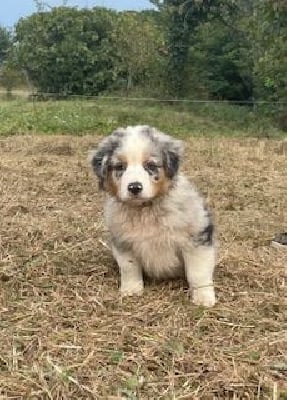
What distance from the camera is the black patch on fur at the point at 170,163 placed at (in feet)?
14.6

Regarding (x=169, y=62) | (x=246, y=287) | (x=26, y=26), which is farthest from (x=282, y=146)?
(x=26, y=26)

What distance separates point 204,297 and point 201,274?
0.14 m

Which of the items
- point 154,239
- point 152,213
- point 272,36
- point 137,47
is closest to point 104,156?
point 152,213

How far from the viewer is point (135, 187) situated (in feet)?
13.9

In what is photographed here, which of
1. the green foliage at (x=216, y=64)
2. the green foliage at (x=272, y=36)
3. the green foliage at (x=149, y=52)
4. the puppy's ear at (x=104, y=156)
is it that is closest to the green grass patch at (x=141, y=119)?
the green foliage at (x=272, y=36)

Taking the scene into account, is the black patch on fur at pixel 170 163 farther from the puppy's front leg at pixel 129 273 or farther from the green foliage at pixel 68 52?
the green foliage at pixel 68 52

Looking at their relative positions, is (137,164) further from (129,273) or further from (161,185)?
(129,273)

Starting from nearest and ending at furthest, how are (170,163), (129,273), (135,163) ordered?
(135,163)
(170,163)
(129,273)

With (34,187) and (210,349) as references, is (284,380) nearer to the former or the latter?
(210,349)

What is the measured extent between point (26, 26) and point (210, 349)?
33.8 meters

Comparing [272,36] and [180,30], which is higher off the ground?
[180,30]

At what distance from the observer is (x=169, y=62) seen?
29812mm

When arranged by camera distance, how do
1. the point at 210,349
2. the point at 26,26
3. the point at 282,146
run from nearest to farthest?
the point at 210,349 → the point at 282,146 → the point at 26,26

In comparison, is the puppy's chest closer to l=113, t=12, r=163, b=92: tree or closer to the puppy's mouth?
the puppy's mouth
